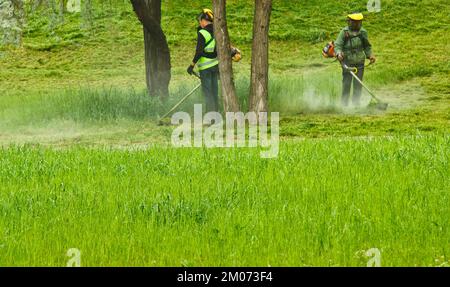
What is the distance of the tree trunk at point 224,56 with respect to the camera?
17109 mm

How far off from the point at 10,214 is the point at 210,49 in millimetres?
10671

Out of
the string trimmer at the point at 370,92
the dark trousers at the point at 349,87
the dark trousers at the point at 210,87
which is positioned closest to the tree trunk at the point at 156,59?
the dark trousers at the point at 210,87

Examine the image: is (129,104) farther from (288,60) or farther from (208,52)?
(288,60)

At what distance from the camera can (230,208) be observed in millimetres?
7996

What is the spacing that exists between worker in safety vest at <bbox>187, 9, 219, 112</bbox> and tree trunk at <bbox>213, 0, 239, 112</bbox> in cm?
67

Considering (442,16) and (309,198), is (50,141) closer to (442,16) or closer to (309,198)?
(309,198)

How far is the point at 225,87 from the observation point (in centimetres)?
1742

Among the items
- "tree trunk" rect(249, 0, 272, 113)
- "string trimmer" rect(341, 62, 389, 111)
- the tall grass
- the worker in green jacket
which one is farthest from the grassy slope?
the worker in green jacket

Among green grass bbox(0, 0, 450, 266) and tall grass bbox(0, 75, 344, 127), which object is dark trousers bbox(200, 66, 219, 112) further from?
green grass bbox(0, 0, 450, 266)

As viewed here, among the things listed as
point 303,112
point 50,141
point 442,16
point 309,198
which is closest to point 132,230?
A: point 309,198

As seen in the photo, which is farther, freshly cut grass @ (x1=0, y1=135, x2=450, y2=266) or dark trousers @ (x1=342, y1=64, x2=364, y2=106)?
dark trousers @ (x1=342, y1=64, x2=364, y2=106)

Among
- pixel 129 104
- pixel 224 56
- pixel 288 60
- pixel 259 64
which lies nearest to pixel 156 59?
pixel 129 104

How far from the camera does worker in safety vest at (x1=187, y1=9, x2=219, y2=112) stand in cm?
1795

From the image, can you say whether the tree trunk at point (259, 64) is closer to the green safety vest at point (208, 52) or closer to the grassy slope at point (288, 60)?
the grassy slope at point (288, 60)
